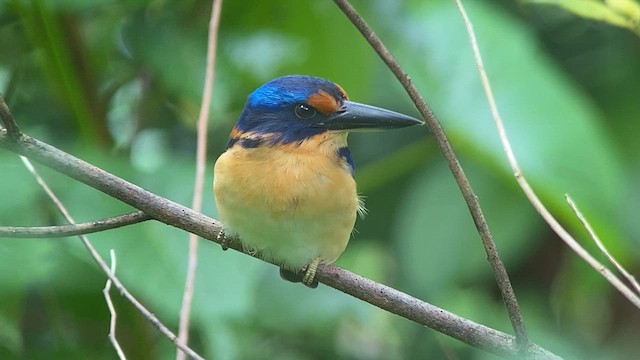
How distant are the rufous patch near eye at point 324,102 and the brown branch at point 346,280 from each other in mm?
489

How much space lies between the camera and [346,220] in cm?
224

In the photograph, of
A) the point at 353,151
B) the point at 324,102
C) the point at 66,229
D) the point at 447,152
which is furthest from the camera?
the point at 353,151

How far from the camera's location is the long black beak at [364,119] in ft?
6.80

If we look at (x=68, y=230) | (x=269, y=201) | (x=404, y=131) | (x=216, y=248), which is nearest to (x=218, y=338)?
(x=216, y=248)

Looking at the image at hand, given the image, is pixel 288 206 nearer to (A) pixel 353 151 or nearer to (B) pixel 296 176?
(B) pixel 296 176

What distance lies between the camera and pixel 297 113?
2309mm

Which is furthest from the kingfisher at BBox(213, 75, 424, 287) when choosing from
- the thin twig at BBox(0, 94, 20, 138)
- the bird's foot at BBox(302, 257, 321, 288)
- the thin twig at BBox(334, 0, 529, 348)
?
the thin twig at BBox(0, 94, 20, 138)

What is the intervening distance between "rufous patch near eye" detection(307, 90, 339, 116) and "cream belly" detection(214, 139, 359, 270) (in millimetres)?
112

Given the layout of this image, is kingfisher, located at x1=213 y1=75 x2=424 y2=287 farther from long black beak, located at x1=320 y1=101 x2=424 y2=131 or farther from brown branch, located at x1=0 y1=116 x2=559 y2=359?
brown branch, located at x1=0 y1=116 x2=559 y2=359

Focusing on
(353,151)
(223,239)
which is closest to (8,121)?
(223,239)

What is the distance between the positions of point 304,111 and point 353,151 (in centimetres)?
106

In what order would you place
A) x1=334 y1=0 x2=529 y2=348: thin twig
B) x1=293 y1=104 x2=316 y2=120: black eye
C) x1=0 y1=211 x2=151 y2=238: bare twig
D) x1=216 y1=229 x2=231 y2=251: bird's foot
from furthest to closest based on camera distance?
x1=293 y1=104 x2=316 y2=120: black eye → x1=216 y1=229 x2=231 y2=251: bird's foot → x1=0 y1=211 x2=151 y2=238: bare twig → x1=334 y1=0 x2=529 y2=348: thin twig

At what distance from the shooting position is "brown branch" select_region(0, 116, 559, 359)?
5.63ft

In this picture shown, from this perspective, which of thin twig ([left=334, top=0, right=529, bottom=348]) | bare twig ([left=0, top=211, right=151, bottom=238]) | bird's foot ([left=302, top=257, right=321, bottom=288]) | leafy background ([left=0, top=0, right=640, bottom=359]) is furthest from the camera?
leafy background ([left=0, top=0, right=640, bottom=359])
